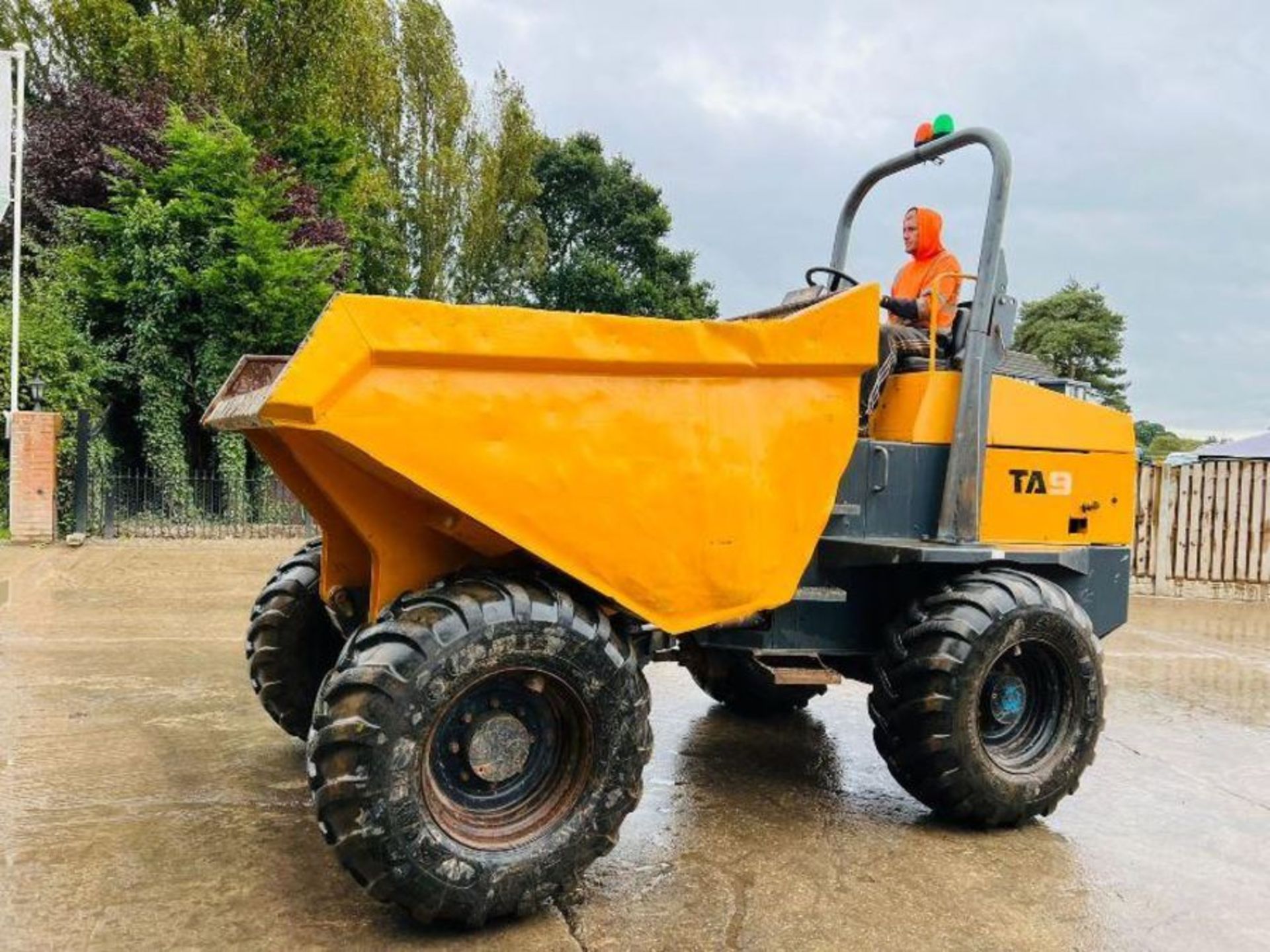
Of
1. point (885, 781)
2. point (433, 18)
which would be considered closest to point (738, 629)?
A: point (885, 781)

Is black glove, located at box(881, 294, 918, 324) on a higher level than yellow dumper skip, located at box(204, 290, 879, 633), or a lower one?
higher

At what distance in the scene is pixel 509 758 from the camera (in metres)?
3.33

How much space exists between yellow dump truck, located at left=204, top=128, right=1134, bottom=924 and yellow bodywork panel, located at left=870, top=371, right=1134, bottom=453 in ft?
0.04

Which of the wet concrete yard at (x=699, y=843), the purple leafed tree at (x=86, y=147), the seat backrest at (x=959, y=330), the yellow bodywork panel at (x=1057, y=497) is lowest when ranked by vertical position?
the wet concrete yard at (x=699, y=843)

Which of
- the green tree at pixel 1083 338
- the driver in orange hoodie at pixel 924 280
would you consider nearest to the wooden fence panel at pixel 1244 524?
the driver in orange hoodie at pixel 924 280

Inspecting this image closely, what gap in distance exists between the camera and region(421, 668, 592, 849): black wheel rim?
10.6 feet

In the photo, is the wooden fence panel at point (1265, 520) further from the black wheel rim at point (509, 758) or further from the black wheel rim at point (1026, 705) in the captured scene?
the black wheel rim at point (509, 758)

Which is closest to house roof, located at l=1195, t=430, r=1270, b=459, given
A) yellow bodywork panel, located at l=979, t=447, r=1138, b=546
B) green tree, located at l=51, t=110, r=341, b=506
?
green tree, located at l=51, t=110, r=341, b=506

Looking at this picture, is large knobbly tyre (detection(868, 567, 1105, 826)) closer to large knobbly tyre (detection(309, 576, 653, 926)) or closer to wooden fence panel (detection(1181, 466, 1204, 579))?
large knobbly tyre (detection(309, 576, 653, 926))

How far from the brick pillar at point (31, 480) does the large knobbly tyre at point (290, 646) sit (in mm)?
9218

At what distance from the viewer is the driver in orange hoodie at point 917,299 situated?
14.9 feet

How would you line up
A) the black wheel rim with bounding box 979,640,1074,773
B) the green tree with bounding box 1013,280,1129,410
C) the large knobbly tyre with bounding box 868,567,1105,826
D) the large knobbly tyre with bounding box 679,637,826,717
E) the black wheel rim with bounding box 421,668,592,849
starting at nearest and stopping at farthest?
the black wheel rim with bounding box 421,668,592,849
the large knobbly tyre with bounding box 868,567,1105,826
the black wheel rim with bounding box 979,640,1074,773
the large knobbly tyre with bounding box 679,637,826,717
the green tree with bounding box 1013,280,1129,410

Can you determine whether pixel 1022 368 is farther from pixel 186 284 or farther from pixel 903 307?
pixel 186 284

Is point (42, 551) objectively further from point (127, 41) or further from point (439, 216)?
point (439, 216)
